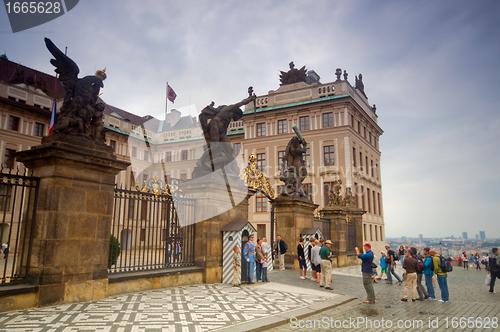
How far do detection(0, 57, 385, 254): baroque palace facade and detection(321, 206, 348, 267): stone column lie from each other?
13580mm

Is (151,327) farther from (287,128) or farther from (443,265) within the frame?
(287,128)

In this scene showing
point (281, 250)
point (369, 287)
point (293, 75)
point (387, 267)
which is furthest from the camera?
point (293, 75)

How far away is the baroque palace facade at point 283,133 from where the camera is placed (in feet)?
117

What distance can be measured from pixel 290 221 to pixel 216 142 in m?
5.99

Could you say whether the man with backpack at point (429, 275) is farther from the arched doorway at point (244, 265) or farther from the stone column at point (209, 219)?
the stone column at point (209, 219)

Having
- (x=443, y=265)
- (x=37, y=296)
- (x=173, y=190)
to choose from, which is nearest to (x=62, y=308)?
(x=37, y=296)

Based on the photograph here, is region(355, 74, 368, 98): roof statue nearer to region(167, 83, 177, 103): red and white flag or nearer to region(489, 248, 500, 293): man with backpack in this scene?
region(167, 83, 177, 103): red and white flag

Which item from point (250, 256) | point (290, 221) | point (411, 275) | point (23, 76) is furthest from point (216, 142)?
point (23, 76)

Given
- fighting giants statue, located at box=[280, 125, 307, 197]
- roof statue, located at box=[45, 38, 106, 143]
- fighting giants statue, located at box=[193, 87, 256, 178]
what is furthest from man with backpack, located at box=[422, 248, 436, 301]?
roof statue, located at box=[45, 38, 106, 143]

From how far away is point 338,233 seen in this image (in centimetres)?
2030

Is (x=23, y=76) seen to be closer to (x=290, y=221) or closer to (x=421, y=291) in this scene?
(x=290, y=221)

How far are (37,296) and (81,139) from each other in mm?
3239

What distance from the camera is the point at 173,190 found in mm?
10883

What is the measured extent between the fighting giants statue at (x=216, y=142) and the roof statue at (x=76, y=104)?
3.94m
